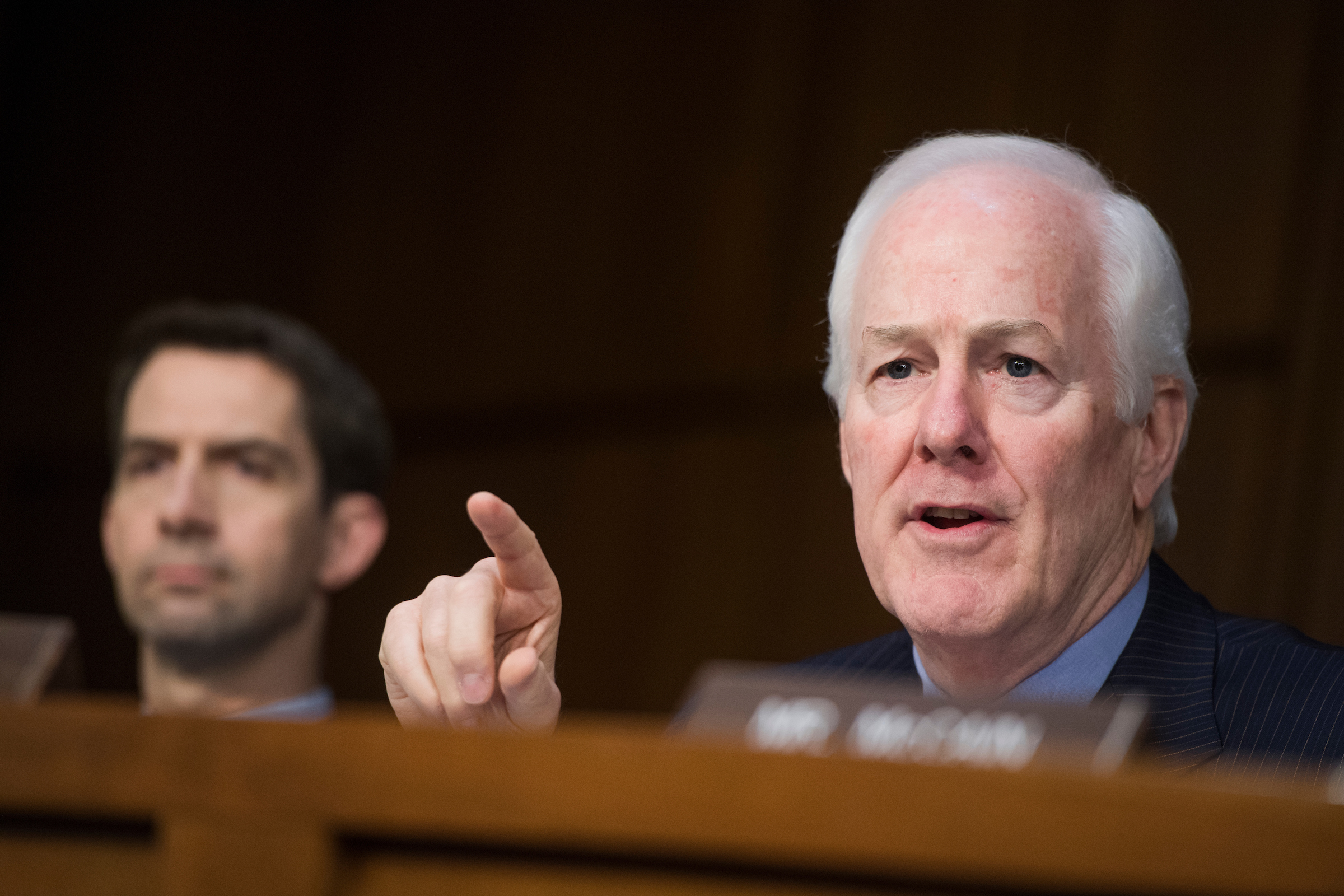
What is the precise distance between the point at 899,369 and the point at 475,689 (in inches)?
26.2

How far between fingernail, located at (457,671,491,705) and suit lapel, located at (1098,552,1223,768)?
0.62 meters

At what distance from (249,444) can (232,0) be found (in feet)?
10.0

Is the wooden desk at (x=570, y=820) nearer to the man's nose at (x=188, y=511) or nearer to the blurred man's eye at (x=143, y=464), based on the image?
the man's nose at (x=188, y=511)

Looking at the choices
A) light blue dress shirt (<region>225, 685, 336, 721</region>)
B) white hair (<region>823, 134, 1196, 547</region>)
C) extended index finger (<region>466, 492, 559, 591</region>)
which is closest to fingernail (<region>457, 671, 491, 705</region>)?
extended index finger (<region>466, 492, 559, 591</region>)

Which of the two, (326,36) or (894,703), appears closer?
(894,703)

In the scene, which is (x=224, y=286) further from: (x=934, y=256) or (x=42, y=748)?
(x=42, y=748)

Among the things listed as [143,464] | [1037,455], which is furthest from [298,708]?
[1037,455]

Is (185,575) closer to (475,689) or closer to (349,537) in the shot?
(349,537)

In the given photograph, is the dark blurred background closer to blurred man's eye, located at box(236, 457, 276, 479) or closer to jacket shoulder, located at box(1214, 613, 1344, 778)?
jacket shoulder, located at box(1214, 613, 1344, 778)

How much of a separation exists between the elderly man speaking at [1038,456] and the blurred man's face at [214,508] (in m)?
1.19

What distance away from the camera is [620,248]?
4.37 m

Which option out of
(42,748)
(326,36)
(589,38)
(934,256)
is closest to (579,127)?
(589,38)

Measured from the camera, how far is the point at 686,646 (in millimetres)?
4082

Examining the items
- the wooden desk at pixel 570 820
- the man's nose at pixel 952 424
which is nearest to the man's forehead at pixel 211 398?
the man's nose at pixel 952 424
